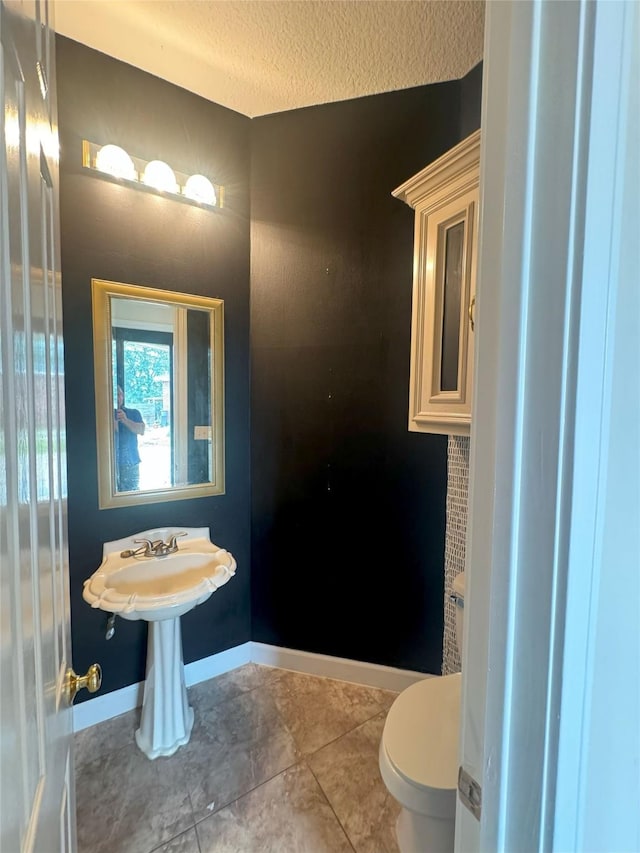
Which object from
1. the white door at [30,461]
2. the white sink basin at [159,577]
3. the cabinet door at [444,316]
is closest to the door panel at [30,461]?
the white door at [30,461]

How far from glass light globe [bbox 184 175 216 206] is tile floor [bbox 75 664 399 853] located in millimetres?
2406

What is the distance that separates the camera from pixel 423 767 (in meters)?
1.10

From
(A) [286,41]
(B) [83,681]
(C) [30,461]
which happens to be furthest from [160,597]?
(A) [286,41]

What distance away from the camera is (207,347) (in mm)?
1972

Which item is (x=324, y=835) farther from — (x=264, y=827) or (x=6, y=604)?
(x=6, y=604)

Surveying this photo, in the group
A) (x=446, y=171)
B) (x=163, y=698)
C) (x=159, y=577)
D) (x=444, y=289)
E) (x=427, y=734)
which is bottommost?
(x=163, y=698)

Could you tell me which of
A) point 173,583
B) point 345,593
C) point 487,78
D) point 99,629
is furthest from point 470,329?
point 99,629

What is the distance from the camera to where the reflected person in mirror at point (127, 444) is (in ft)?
5.78

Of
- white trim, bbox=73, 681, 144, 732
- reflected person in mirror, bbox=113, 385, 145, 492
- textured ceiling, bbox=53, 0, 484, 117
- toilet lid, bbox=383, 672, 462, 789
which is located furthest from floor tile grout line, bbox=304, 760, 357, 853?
textured ceiling, bbox=53, 0, 484, 117

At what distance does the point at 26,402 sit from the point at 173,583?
61.8 inches

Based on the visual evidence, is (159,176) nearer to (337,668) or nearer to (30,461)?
(30,461)

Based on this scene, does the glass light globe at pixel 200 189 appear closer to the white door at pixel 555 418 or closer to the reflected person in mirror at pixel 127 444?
the reflected person in mirror at pixel 127 444

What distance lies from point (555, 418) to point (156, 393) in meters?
1.74

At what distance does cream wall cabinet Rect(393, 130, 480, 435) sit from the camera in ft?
4.24
